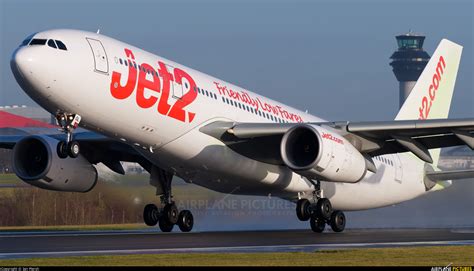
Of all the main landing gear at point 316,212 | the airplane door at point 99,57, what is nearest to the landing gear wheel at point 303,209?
the main landing gear at point 316,212

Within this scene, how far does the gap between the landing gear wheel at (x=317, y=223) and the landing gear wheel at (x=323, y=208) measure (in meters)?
0.27

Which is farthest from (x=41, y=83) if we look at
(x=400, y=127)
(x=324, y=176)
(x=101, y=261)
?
(x=400, y=127)

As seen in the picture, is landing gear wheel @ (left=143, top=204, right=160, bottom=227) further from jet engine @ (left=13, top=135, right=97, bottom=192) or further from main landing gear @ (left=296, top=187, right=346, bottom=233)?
main landing gear @ (left=296, top=187, right=346, bottom=233)

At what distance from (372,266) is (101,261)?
613cm

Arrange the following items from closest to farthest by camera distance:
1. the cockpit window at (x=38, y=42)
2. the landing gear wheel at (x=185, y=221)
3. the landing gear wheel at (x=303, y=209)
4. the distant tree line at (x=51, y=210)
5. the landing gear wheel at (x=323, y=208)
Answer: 1. the cockpit window at (x=38, y=42)
2. the landing gear wheel at (x=323, y=208)
3. the landing gear wheel at (x=303, y=209)
4. the landing gear wheel at (x=185, y=221)
5. the distant tree line at (x=51, y=210)

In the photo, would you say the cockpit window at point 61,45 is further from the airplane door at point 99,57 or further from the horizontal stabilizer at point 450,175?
the horizontal stabilizer at point 450,175

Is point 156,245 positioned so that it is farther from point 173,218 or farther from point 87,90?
point 173,218

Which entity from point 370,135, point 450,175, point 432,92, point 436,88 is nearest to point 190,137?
point 370,135

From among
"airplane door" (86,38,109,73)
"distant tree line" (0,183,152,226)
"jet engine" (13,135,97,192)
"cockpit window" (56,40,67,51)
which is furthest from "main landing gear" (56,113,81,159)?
"distant tree line" (0,183,152,226)

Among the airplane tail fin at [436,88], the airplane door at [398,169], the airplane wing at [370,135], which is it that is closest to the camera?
the airplane wing at [370,135]

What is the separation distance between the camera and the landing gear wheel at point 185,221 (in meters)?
37.7

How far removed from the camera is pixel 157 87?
31.2 metres

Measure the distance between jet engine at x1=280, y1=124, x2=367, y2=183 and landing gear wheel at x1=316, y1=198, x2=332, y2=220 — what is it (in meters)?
→ 1.68

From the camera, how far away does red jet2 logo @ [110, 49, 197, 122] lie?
30.3 meters
